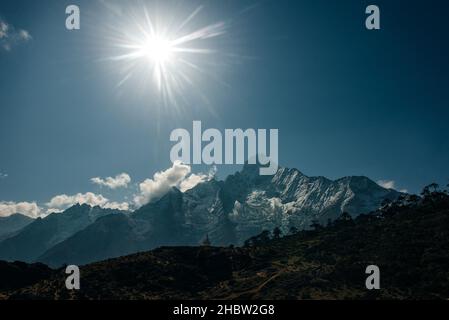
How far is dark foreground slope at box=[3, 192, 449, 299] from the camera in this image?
3521 inches

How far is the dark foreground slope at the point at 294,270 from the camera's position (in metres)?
89.4

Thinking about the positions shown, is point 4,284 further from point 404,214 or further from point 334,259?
point 404,214

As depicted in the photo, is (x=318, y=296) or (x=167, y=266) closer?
(x=318, y=296)

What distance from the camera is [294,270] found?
11031 cm

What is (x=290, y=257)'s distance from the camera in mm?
133000

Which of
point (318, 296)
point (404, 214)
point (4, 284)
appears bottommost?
point (4, 284)
